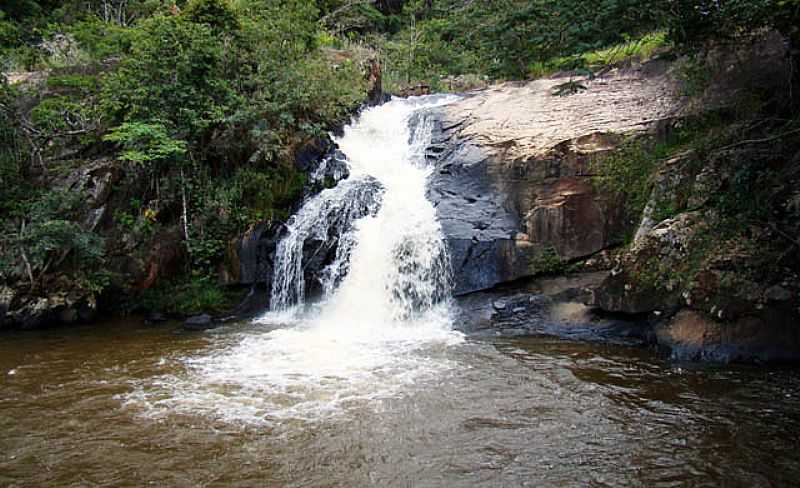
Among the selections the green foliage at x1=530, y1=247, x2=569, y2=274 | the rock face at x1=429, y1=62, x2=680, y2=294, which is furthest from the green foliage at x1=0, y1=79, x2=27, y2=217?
the green foliage at x1=530, y1=247, x2=569, y2=274

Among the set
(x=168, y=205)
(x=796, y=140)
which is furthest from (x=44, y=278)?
(x=796, y=140)

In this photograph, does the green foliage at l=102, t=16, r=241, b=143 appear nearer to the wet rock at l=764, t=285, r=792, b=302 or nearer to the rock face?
the rock face

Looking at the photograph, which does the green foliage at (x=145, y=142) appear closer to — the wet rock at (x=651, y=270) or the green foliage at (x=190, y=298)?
the green foliage at (x=190, y=298)

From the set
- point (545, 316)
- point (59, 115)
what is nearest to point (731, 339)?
point (545, 316)

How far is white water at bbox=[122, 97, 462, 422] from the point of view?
725 cm

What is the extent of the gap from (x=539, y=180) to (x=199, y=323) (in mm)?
7694

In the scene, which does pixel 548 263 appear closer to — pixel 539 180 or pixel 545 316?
pixel 545 316

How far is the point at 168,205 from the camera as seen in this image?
13148mm

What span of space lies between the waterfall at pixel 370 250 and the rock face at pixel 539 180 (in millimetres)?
510

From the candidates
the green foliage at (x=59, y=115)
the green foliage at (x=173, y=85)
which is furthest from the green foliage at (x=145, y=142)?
the green foliage at (x=59, y=115)

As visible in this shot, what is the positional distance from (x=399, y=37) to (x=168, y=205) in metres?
18.7

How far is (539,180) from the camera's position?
1176cm

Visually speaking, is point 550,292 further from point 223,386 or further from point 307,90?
point 307,90

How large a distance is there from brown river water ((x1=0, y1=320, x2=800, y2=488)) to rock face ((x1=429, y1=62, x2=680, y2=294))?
7.71ft
